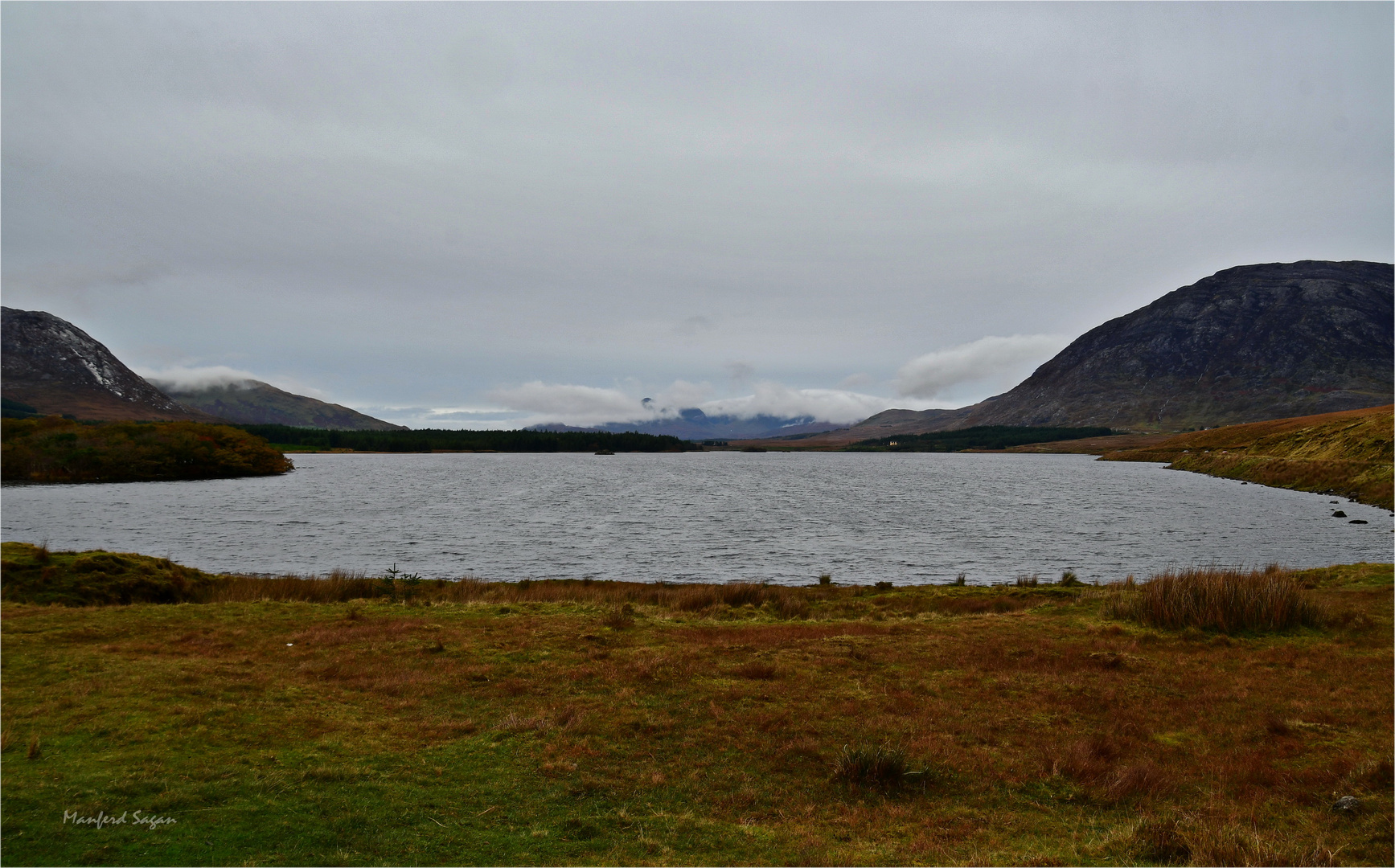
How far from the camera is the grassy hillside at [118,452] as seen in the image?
11400cm

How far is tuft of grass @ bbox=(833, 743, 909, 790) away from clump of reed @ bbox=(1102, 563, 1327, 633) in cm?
1575

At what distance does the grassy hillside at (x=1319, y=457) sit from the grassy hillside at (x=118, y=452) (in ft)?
574

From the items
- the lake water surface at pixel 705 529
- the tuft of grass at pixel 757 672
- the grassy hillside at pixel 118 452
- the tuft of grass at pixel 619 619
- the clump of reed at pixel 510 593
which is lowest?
the lake water surface at pixel 705 529

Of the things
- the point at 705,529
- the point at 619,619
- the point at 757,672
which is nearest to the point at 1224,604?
the point at 757,672

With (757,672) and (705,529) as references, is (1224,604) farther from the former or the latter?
(705,529)

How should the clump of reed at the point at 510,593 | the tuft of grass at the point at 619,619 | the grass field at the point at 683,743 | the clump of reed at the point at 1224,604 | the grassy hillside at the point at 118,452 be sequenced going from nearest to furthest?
the grass field at the point at 683,743 → the clump of reed at the point at 1224,604 → the tuft of grass at the point at 619,619 → the clump of reed at the point at 510,593 → the grassy hillside at the point at 118,452

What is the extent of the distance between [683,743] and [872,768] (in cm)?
348

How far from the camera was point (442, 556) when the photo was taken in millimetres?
46094

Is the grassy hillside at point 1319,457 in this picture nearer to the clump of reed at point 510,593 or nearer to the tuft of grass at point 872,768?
the clump of reed at point 510,593

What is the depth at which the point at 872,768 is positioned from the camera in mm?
11039

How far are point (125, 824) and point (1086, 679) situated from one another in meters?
18.4
